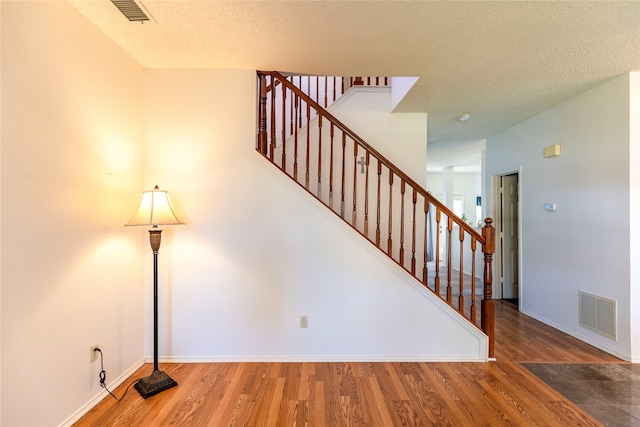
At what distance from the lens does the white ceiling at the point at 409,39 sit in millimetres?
1728

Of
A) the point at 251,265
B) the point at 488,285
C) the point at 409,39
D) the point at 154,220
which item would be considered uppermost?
the point at 409,39

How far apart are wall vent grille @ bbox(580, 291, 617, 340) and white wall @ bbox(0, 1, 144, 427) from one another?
14.0ft

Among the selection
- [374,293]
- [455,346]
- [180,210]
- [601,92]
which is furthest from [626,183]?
[180,210]

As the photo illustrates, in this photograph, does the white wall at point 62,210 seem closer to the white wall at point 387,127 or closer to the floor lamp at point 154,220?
the floor lamp at point 154,220

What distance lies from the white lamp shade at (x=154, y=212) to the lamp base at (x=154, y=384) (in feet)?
3.81

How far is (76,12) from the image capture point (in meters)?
1.76

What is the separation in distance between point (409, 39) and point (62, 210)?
254 centimetres

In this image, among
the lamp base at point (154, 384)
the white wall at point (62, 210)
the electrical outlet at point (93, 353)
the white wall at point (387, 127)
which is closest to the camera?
the white wall at point (62, 210)

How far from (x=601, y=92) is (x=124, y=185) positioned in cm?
442

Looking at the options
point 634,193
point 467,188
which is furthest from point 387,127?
point 467,188

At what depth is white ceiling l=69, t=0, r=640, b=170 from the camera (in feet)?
5.67

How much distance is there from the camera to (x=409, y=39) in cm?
201

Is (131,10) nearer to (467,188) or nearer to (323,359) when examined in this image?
(323,359)

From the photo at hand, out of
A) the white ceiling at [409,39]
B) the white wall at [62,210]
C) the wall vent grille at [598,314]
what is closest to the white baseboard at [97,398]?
the white wall at [62,210]
